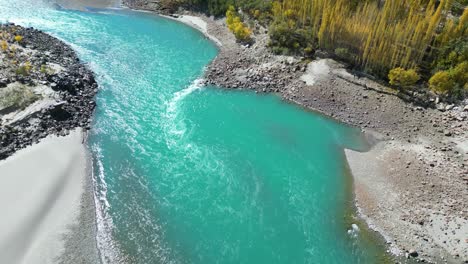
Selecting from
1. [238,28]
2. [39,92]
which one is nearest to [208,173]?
[39,92]

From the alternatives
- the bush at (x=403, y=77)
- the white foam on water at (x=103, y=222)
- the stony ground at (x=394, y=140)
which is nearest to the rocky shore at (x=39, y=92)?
the white foam on water at (x=103, y=222)

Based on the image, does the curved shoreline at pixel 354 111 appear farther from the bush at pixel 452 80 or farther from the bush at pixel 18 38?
the bush at pixel 18 38

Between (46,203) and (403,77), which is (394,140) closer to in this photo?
(403,77)

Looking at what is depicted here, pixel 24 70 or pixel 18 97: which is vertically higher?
pixel 24 70

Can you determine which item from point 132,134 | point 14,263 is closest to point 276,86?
point 132,134

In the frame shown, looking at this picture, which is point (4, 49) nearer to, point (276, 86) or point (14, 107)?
point (14, 107)

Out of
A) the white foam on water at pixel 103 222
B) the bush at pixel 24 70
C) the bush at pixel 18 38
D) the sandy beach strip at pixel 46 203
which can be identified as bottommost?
the white foam on water at pixel 103 222
